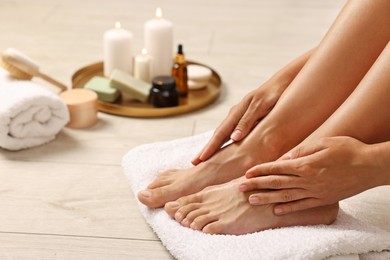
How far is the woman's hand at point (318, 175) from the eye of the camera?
1208 mm

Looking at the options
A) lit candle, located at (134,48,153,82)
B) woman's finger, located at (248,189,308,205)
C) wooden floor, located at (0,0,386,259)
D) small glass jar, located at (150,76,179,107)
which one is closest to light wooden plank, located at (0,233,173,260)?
wooden floor, located at (0,0,386,259)

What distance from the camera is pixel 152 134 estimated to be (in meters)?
1.86

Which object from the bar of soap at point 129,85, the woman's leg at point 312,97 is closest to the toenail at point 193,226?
the woman's leg at point 312,97

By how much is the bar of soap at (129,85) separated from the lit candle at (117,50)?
92mm

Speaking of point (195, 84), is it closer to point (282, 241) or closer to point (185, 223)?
point (185, 223)

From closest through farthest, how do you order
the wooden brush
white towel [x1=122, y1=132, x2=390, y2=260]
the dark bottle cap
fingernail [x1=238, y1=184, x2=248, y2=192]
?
white towel [x1=122, y1=132, x2=390, y2=260] < fingernail [x1=238, y1=184, x2=248, y2=192] < the wooden brush < the dark bottle cap

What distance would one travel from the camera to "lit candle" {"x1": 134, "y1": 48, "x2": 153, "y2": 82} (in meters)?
2.05

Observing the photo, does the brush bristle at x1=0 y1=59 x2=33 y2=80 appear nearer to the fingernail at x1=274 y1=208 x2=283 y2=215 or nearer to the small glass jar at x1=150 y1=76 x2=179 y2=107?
the small glass jar at x1=150 y1=76 x2=179 y2=107

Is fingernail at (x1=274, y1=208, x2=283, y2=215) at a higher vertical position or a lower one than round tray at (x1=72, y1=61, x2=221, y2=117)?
higher

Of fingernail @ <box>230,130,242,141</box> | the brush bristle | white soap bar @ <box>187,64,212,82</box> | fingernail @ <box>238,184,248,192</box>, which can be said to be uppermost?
fingernail @ <box>230,130,242,141</box>

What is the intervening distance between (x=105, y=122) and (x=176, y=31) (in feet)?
2.87

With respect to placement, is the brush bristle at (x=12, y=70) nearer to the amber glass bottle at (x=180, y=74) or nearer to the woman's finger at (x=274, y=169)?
the amber glass bottle at (x=180, y=74)

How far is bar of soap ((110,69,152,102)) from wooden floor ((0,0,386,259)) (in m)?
0.09

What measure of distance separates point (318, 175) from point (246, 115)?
0.29 metres
